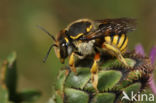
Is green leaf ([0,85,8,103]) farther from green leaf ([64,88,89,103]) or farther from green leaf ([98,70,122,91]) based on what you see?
green leaf ([98,70,122,91])

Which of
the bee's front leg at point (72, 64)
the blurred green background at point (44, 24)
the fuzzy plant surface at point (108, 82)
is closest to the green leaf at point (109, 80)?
the fuzzy plant surface at point (108, 82)

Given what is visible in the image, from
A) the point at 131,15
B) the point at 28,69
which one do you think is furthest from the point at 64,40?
the point at 131,15

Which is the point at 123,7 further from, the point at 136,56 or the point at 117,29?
the point at 136,56

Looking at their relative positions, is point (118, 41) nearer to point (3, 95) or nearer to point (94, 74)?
point (94, 74)

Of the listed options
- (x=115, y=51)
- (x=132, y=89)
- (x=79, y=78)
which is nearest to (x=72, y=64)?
(x=79, y=78)

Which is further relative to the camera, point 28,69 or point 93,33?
point 28,69

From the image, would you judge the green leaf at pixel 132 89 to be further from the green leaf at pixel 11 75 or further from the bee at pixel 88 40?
the green leaf at pixel 11 75
